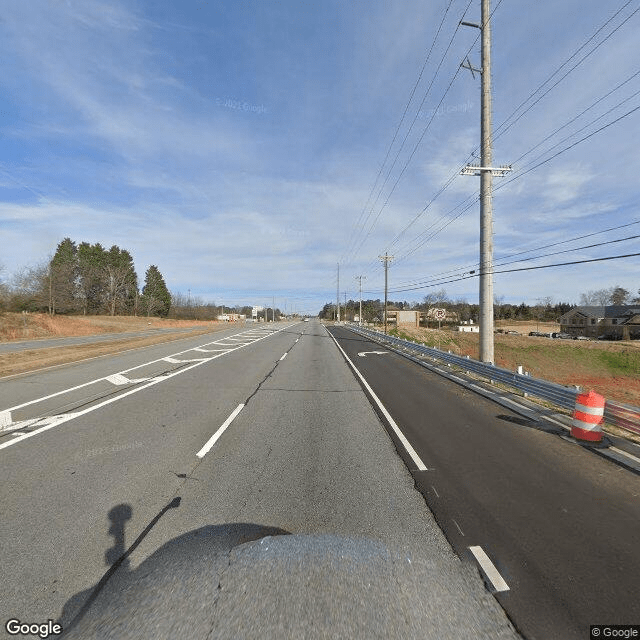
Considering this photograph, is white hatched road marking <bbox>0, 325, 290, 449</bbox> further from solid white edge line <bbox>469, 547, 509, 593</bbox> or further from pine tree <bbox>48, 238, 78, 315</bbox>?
pine tree <bbox>48, 238, 78, 315</bbox>

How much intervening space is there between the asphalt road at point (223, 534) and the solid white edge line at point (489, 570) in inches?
4.2

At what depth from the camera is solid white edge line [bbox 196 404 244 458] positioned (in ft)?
18.7

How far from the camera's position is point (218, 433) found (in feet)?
21.7

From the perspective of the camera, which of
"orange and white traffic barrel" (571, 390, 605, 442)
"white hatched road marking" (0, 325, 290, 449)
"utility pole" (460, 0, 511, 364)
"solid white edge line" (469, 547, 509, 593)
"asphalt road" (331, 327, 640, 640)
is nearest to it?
"asphalt road" (331, 327, 640, 640)

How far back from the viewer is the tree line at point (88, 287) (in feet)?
189

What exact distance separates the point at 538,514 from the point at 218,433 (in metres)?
5.01

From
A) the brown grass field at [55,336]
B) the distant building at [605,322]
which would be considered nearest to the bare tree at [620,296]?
the distant building at [605,322]

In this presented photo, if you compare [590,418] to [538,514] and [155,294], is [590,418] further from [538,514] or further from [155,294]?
[155,294]

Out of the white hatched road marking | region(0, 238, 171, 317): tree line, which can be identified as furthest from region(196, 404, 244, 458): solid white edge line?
region(0, 238, 171, 317): tree line

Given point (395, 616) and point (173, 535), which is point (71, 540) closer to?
point (173, 535)

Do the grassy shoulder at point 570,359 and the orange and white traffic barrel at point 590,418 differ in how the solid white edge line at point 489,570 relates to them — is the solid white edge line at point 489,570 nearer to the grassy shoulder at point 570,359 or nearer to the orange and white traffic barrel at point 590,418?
the orange and white traffic barrel at point 590,418

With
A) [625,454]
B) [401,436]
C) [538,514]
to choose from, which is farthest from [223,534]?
[625,454]

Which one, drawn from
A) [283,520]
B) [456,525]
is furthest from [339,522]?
[456,525]

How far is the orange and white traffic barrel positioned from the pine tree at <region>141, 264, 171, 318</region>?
99245 mm
